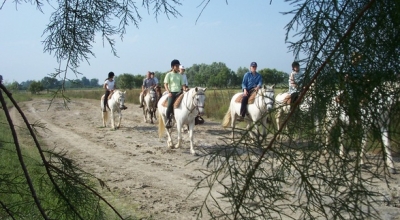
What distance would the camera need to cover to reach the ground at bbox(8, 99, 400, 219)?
6238 mm

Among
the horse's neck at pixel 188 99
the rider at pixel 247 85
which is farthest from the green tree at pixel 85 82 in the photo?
the rider at pixel 247 85

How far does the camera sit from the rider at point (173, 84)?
11398 mm

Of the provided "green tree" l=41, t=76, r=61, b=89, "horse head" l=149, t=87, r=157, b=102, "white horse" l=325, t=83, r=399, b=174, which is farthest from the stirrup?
"white horse" l=325, t=83, r=399, b=174

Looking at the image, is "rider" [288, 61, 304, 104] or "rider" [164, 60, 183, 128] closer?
"rider" [288, 61, 304, 104]

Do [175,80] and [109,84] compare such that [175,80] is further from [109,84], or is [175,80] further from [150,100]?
[109,84]

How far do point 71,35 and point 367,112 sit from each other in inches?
75.4

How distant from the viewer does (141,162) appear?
31.2 feet

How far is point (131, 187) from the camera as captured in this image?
7367 mm

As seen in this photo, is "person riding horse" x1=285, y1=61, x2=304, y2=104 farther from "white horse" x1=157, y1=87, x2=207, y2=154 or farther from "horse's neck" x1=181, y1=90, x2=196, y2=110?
"horse's neck" x1=181, y1=90, x2=196, y2=110

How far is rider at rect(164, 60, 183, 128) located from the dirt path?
1.04 metres

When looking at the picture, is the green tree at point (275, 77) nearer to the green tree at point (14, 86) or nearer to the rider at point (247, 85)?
the green tree at point (14, 86)

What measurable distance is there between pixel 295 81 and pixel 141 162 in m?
8.34

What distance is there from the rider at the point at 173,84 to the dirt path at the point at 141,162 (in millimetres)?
1043

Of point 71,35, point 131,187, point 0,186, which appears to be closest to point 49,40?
point 71,35
